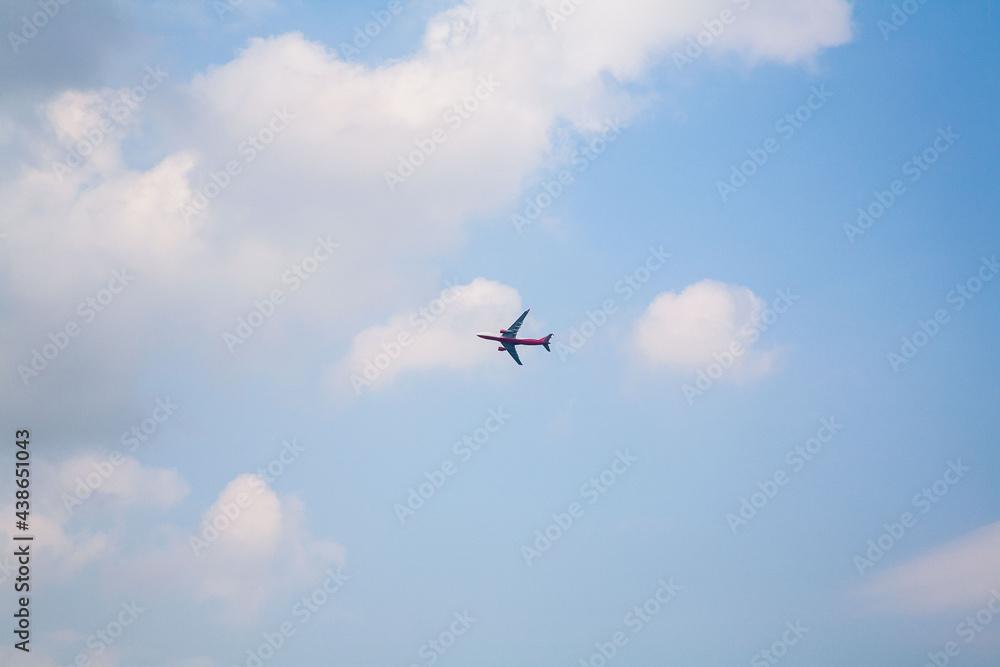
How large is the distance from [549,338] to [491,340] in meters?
14.2

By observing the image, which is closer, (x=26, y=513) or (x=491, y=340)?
(x=26, y=513)

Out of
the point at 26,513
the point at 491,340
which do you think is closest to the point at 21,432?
the point at 26,513

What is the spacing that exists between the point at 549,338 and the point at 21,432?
11218 cm

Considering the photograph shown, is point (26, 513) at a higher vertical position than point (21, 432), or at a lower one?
lower

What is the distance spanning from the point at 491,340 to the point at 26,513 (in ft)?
342

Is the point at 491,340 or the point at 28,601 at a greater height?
the point at 491,340

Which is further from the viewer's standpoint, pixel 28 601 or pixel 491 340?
pixel 491 340

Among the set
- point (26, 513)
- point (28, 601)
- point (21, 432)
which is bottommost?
point (28, 601)

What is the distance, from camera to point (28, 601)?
12044cm

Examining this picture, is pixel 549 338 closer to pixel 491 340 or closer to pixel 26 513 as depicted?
pixel 491 340

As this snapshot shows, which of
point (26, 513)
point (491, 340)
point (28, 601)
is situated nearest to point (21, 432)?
point (26, 513)

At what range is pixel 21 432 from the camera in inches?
4705

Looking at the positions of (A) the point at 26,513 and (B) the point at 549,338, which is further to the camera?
(B) the point at 549,338

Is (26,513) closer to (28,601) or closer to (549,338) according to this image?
(28,601)
